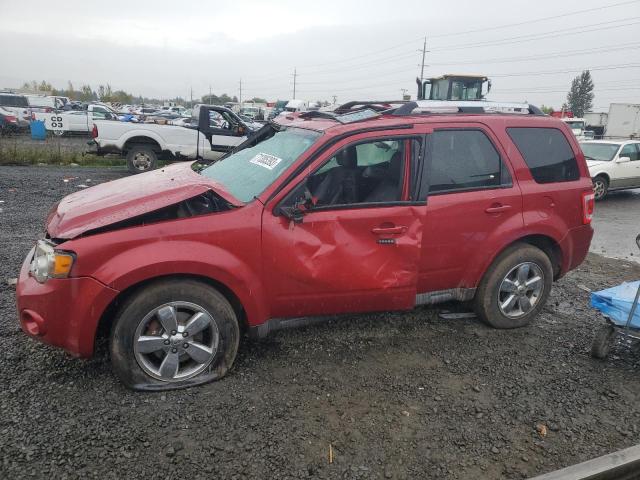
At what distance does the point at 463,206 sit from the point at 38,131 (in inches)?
870

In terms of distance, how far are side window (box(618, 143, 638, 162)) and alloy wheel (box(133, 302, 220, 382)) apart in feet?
44.0

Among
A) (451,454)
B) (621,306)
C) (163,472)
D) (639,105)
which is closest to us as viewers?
(163,472)

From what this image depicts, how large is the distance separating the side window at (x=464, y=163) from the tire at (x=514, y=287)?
0.68m

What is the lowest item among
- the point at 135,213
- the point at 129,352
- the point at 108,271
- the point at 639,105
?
the point at 129,352

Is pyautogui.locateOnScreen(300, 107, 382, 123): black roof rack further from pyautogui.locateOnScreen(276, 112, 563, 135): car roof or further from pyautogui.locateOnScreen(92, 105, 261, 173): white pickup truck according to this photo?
pyautogui.locateOnScreen(92, 105, 261, 173): white pickup truck

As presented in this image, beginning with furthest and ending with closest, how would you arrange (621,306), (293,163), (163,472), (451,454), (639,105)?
(639,105) < (621,306) < (293,163) < (451,454) < (163,472)

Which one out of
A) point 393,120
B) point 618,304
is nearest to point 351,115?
point 393,120

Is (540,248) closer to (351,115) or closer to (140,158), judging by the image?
(351,115)

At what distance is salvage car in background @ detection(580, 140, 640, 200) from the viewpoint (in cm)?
1226

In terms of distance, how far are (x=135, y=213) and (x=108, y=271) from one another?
414mm

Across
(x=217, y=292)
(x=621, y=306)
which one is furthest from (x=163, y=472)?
(x=621, y=306)

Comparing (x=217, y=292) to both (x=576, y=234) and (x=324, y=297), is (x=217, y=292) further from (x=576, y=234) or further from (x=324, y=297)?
(x=576, y=234)

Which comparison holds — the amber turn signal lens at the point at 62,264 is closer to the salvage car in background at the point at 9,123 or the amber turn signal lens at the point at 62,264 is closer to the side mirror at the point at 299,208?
the side mirror at the point at 299,208

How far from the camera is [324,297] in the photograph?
348cm
